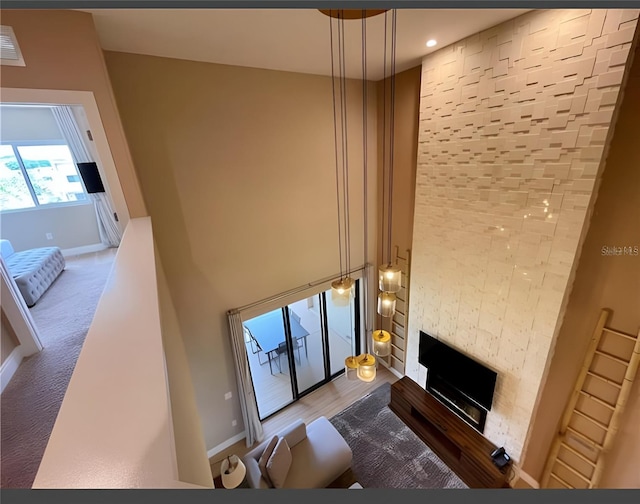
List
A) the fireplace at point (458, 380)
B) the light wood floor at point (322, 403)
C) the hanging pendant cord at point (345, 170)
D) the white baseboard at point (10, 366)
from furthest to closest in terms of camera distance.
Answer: the light wood floor at point (322, 403), the hanging pendant cord at point (345, 170), the fireplace at point (458, 380), the white baseboard at point (10, 366)

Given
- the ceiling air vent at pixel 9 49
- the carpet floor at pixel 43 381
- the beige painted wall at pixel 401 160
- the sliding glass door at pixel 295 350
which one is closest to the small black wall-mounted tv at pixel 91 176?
the ceiling air vent at pixel 9 49

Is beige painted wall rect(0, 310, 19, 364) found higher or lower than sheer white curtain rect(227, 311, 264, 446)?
higher

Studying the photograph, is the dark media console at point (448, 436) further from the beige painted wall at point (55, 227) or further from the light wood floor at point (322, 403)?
the beige painted wall at point (55, 227)

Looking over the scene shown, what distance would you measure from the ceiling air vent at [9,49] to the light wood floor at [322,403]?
5.36 meters

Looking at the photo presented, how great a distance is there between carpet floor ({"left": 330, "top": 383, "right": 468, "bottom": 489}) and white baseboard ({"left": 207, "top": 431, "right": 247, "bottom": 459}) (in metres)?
1.61

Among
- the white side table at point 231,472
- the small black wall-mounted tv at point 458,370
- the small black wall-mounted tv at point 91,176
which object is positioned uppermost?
the small black wall-mounted tv at point 91,176

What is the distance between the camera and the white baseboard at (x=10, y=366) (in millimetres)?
1416

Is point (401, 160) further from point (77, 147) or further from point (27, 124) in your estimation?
point (27, 124)

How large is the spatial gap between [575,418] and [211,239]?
493 centimetres

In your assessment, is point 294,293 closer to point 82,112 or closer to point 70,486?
point 82,112

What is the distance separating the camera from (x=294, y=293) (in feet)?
15.1

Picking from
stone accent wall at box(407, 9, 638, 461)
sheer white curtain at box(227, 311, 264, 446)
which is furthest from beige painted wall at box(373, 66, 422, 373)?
sheer white curtain at box(227, 311, 264, 446)

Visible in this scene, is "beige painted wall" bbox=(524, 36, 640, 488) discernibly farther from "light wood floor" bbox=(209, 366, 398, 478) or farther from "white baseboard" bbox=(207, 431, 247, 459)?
"white baseboard" bbox=(207, 431, 247, 459)

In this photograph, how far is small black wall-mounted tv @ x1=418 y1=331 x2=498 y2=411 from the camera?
145 inches
